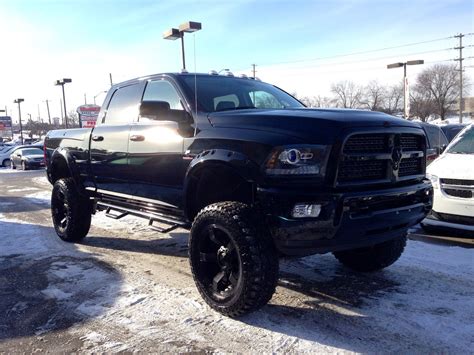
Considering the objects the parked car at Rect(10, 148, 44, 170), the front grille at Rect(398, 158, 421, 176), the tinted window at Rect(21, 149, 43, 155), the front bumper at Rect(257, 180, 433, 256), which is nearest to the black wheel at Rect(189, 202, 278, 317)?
the front bumper at Rect(257, 180, 433, 256)

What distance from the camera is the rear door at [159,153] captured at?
13.9 ft

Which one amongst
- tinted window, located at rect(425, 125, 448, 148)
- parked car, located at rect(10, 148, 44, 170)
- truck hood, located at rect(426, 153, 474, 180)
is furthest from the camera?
parked car, located at rect(10, 148, 44, 170)

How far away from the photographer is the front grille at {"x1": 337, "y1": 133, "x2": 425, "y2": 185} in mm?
3361

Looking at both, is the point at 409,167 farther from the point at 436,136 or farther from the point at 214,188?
the point at 436,136

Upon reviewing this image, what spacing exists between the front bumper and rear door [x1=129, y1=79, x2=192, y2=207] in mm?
1178

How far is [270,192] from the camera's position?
3.28m

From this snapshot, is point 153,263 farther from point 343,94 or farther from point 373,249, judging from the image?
point 343,94

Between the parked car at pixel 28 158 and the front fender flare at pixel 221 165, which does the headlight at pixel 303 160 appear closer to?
the front fender flare at pixel 221 165

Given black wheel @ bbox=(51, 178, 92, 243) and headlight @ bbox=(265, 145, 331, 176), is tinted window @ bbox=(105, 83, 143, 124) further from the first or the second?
headlight @ bbox=(265, 145, 331, 176)

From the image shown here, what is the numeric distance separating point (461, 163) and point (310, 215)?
433 cm

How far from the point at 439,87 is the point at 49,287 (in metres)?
80.7

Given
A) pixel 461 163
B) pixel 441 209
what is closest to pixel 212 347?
pixel 441 209

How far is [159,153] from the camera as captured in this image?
4.47 meters

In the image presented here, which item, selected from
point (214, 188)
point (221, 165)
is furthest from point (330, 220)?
point (214, 188)
